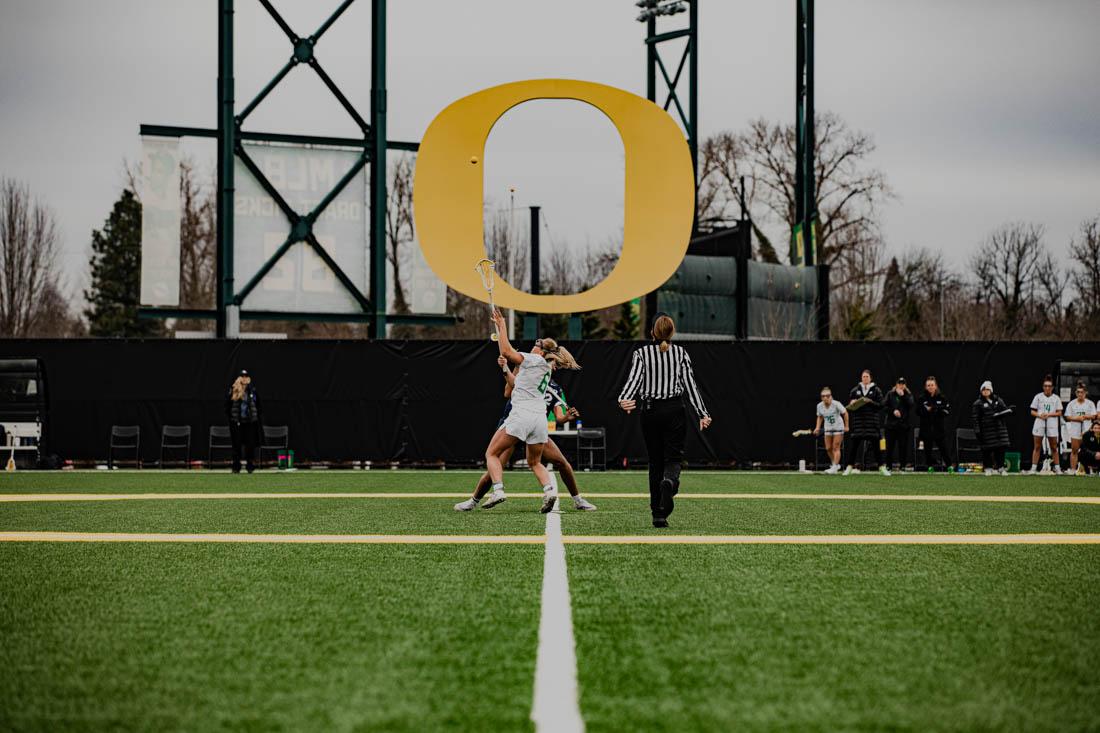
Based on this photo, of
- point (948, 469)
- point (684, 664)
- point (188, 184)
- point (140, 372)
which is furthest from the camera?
point (188, 184)

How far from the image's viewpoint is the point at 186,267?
5081 centimetres

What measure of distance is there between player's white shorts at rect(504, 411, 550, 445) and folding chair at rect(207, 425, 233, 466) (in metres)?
15.4

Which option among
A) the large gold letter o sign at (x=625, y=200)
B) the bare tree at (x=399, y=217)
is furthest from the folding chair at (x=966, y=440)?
the bare tree at (x=399, y=217)

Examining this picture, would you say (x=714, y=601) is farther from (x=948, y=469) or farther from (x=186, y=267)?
(x=186, y=267)

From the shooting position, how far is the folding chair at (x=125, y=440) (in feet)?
82.7

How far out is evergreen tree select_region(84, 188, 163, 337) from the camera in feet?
194

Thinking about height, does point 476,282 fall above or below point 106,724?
above

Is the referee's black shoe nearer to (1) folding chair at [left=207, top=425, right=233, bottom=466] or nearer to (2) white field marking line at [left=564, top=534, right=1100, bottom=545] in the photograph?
(2) white field marking line at [left=564, top=534, right=1100, bottom=545]

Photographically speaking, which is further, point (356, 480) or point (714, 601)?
point (356, 480)

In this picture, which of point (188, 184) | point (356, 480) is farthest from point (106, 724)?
Result: point (188, 184)

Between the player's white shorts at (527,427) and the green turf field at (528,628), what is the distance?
1262 millimetres

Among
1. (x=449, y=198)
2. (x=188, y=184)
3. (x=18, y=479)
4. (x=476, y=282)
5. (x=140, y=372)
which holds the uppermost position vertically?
(x=188, y=184)

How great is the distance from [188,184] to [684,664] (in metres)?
48.7

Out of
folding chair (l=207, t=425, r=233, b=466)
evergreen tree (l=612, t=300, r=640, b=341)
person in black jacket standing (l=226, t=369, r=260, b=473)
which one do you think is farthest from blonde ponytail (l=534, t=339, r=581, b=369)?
evergreen tree (l=612, t=300, r=640, b=341)
